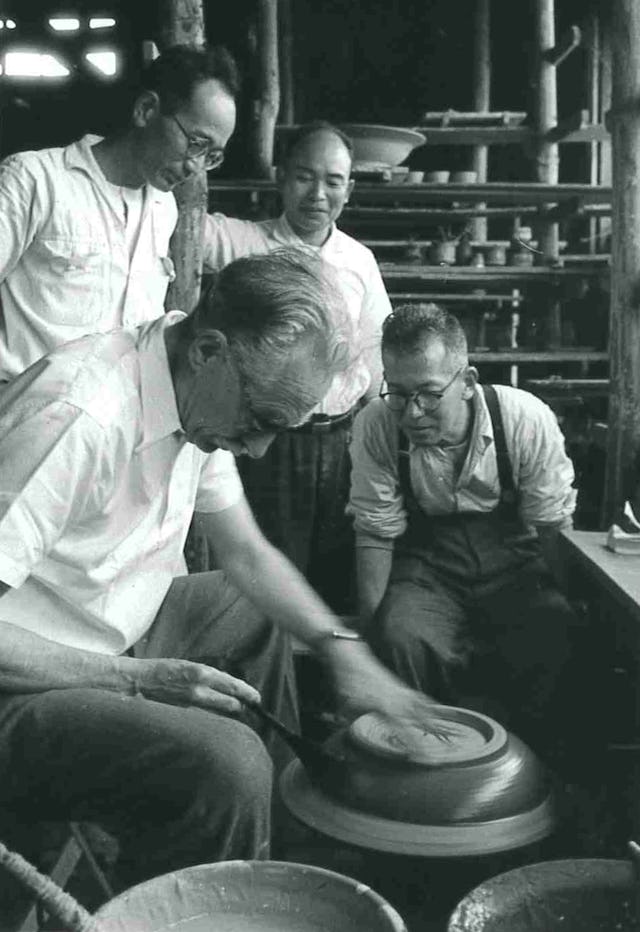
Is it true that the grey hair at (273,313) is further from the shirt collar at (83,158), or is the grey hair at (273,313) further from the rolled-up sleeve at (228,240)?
the rolled-up sleeve at (228,240)

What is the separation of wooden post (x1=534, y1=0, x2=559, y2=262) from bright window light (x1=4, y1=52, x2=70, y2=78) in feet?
21.3

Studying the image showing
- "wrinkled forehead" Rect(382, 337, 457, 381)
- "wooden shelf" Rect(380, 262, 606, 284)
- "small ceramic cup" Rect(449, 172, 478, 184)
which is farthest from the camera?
"small ceramic cup" Rect(449, 172, 478, 184)

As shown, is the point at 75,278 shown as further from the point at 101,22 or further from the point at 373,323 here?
the point at 101,22

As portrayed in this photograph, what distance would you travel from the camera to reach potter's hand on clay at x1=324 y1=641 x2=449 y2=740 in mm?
2941

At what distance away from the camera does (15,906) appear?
2959 millimetres

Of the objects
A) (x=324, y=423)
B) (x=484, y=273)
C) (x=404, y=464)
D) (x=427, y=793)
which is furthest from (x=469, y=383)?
(x=484, y=273)

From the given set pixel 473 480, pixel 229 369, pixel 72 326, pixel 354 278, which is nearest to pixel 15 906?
pixel 229 369

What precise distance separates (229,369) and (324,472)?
113 inches

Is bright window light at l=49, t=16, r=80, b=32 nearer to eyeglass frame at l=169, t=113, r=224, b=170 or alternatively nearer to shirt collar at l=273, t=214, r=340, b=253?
shirt collar at l=273, t=214, r=340, b=253

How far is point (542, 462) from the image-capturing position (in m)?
4.41

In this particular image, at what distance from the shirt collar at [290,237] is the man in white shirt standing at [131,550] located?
2731 mm

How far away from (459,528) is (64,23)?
A: 1024cm

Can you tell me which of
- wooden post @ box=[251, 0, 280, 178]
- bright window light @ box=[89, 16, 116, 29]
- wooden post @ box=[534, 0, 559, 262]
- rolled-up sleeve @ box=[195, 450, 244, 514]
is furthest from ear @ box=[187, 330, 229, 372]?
bright window light @ box=[89, 16, 116, 29]

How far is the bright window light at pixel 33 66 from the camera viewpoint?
12.7 m
